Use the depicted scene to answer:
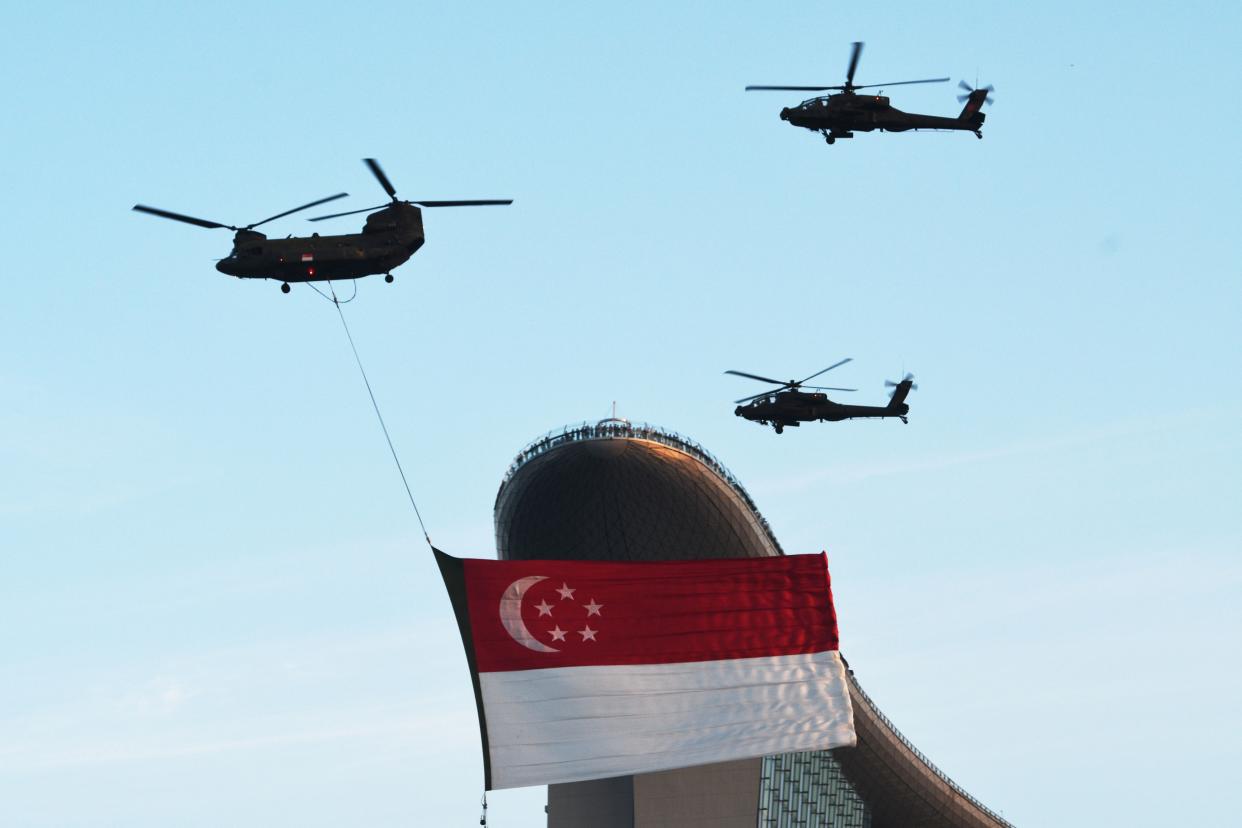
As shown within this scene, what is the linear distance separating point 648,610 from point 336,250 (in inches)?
690

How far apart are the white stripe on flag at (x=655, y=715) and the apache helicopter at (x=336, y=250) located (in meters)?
17.5

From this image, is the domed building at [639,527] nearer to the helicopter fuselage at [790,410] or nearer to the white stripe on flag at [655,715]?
the helicopter fuselage at [790,410]

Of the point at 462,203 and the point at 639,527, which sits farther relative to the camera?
the point at 639,527

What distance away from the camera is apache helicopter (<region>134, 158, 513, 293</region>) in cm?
5966

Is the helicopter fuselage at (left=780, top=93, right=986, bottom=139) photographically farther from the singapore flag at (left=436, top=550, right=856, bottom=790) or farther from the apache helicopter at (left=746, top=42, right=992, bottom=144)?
the singapore flag at (left=436, top=550, right=856, bottom=790)

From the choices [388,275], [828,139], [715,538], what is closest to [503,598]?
[388,275]

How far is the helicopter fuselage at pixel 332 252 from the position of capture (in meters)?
59.7

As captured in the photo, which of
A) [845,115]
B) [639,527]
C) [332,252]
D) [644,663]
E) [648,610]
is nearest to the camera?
[644,663]

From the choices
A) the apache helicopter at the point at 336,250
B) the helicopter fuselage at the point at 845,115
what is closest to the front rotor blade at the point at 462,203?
the apache helicopter at the point at 336,250

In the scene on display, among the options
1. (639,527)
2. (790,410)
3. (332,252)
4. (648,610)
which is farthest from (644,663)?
(639,527)

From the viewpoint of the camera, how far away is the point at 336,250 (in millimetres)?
60281

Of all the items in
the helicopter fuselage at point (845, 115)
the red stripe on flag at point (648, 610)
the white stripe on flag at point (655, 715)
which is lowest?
the white stripe on flag at point (655, 715)

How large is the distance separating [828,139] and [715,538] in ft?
87.3

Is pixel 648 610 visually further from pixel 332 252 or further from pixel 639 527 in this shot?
pixel 639 527
